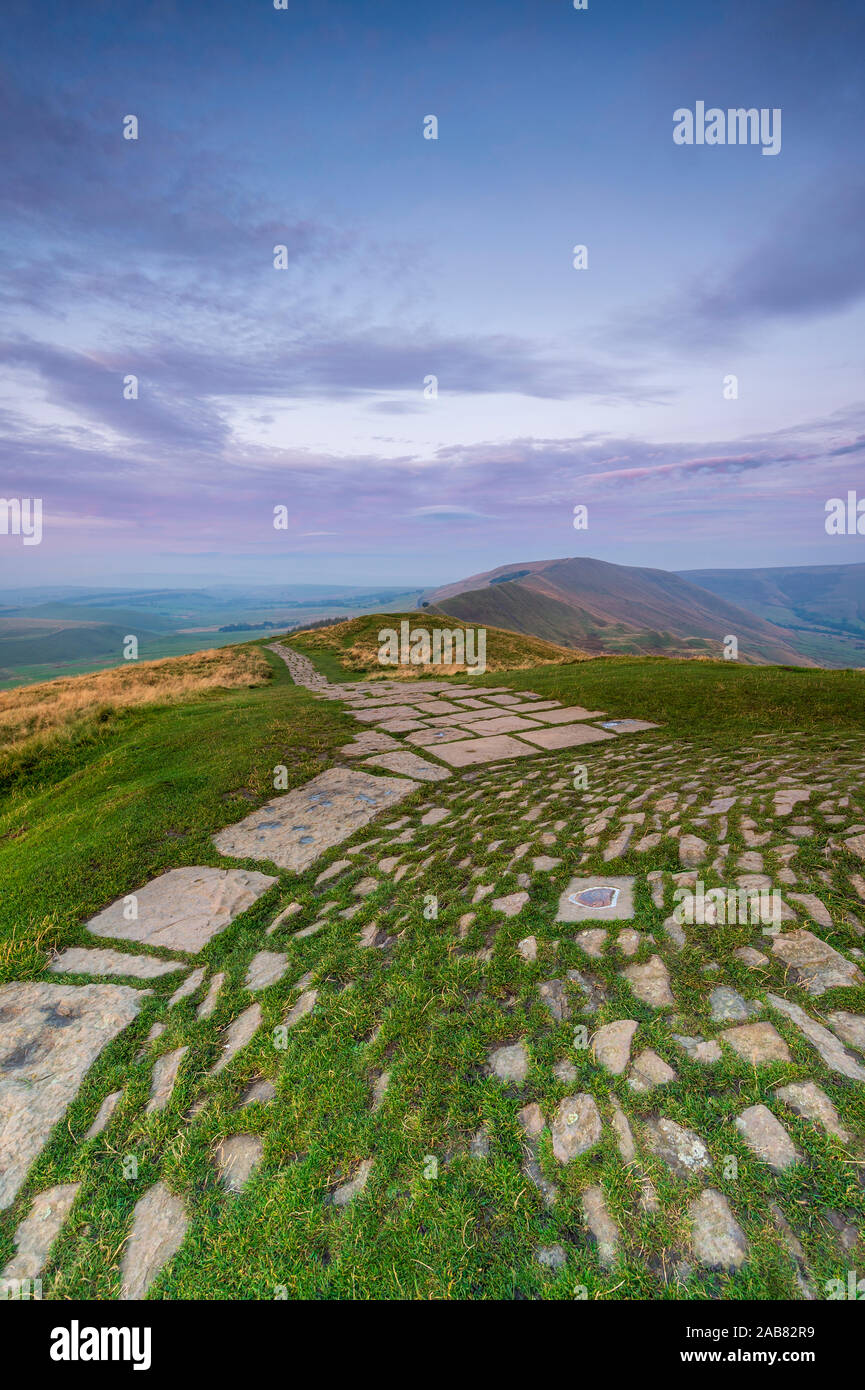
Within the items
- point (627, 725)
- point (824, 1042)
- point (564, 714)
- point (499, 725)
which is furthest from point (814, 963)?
point (564, 714)

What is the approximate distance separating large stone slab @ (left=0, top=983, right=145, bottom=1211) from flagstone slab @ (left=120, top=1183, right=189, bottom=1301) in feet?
2.82

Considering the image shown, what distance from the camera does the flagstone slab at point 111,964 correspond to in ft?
16.3

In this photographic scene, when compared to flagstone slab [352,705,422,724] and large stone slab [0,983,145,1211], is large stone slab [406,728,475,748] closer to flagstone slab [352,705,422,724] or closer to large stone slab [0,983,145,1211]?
flagstone slab [352,705,422,724]

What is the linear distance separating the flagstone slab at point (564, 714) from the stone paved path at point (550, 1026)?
19.2ft

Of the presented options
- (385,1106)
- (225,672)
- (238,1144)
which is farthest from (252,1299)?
(225,672)

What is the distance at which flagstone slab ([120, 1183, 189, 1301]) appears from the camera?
8.82 ft

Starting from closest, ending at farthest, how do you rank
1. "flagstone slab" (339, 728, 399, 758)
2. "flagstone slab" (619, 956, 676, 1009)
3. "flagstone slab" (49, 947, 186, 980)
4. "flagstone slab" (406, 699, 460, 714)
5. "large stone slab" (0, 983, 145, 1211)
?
1. "large stone slab" (0, 983, 145, 1211)
2. "flagstone slab" (619, 956, 676, 1009)
3. "flagstone slab" (49, 947, 186, 980)
4. "flagstone slab" (339, 728, 399, 758)
5. "flagstone slab" (406, 699, 460, 714)

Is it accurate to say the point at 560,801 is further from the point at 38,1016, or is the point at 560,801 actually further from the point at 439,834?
the point at 38,1016

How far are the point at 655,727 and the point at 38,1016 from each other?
37.8ft

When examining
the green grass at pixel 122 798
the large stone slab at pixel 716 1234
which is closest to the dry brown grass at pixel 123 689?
the green grass at pixel 122 798

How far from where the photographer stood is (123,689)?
2497cm

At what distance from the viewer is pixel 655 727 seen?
11.8m

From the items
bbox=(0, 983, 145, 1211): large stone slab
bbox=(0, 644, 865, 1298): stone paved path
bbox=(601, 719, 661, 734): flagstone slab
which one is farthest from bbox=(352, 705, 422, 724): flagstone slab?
bbox=(0, 983, 145, 1211): large stone slab
